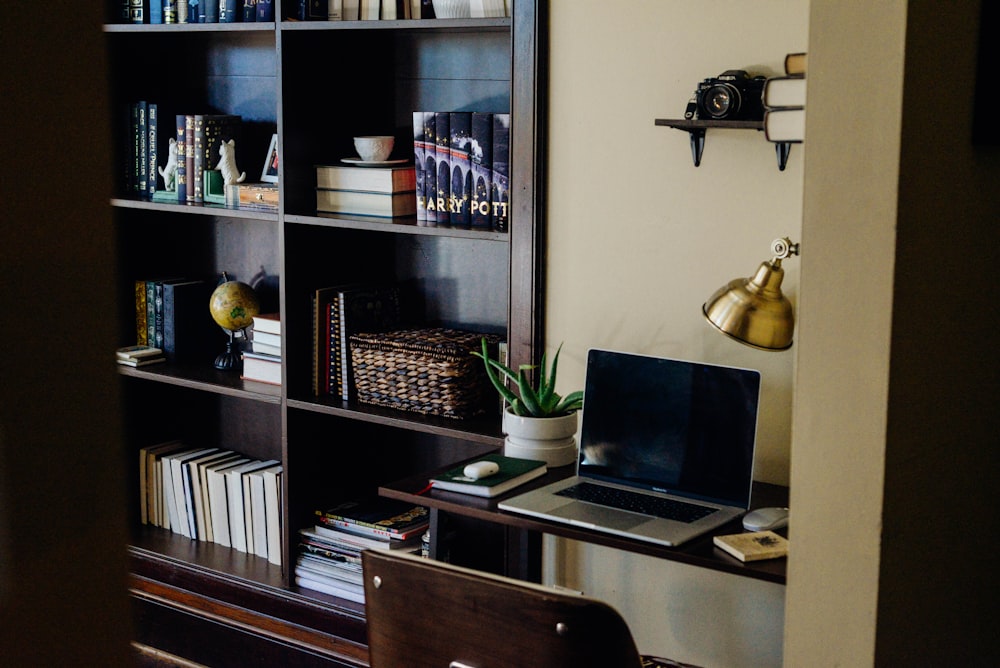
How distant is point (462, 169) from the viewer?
105 inches

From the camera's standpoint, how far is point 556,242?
2555mm

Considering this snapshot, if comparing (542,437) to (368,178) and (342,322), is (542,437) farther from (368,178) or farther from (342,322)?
(368,178)

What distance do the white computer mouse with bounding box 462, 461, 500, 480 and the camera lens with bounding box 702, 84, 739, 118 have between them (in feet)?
2.81

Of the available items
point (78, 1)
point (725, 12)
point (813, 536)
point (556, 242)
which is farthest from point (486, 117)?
point (78, 1)

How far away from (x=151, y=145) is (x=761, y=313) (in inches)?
80.6

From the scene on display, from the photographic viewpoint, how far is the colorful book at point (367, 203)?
110 inches

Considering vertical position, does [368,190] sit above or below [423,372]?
above

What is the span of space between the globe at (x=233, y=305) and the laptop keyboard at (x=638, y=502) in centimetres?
139

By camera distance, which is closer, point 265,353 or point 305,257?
point 305,257

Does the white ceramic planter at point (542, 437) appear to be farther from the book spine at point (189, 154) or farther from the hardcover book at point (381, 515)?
the book spine at point (189, 154)

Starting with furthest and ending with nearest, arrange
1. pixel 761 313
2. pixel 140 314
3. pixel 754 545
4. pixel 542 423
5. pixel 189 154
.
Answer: pixel 140 314
pixel 189 154
pixel 542 423
pixel 761 313
pixel 754 545

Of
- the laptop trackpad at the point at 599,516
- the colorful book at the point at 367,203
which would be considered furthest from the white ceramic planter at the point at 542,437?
the colorful book at the point at 367,203

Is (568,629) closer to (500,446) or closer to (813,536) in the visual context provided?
(813,536)

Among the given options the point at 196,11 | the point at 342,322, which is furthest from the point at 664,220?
the point at 196,11
